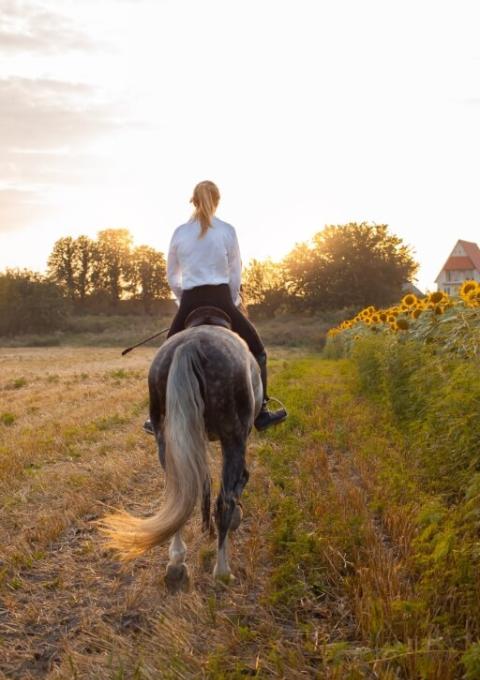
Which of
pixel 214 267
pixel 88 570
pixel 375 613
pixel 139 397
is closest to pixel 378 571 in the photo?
pixel 375 613

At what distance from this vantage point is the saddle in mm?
5047

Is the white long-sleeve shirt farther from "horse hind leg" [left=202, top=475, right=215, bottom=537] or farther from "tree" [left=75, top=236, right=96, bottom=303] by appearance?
"tree" [left=75, top=236, right=96, bottom=303]

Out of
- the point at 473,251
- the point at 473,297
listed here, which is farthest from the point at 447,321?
the point at 473,251

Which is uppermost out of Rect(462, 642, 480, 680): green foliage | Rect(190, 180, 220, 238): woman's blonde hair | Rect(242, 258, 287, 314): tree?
Rect(242, 258, 287, 314): tree

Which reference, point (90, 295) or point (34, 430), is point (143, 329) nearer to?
point (90, 295)

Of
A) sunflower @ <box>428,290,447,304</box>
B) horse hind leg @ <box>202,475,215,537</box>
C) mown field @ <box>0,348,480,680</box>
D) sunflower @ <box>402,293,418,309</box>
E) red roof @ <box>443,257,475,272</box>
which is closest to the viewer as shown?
mown field @ <box>0,348,480,680</box>

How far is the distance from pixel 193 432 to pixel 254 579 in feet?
3.62

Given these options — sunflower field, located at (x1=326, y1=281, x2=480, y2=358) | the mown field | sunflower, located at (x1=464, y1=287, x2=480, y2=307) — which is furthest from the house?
the mown field

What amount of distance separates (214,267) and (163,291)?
6017cm

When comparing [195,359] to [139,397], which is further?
[139,397]

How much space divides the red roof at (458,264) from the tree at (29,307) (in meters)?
42.5

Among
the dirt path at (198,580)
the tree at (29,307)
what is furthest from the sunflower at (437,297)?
the tree at (29,307)

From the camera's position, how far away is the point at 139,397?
13727 mm

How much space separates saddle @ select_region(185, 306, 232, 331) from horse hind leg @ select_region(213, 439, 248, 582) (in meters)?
1.09
